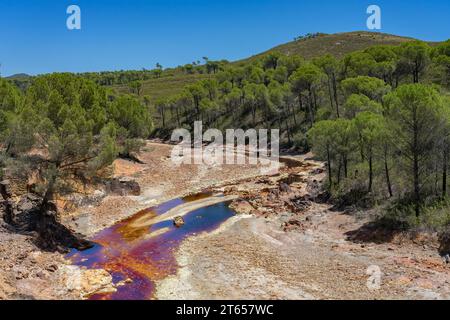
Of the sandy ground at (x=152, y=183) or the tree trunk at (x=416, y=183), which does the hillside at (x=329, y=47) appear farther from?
the tree trunk at (x=416, y=183)

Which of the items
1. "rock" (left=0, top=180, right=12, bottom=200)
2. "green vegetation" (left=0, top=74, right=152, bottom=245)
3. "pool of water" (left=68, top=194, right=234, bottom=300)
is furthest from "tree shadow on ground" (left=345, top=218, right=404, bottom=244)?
"rock" (left=0, top=180, right=12, bottom=200)

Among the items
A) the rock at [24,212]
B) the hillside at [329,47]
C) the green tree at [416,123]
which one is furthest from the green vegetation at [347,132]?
the hillside at [329,47]

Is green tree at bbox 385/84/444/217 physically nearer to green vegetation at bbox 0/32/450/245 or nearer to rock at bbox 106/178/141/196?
green vegetation at bbox 0/32/450/245

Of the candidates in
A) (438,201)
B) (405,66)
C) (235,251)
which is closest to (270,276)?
(235,251)

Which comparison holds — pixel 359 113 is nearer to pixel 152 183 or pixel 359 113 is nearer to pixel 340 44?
pixel 152 183

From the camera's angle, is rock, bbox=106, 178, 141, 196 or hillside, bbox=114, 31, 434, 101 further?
hillside, bbox=114, 31, 434, 101
